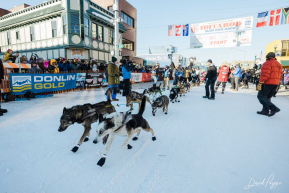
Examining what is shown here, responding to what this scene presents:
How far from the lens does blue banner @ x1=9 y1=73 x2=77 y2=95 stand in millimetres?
6527

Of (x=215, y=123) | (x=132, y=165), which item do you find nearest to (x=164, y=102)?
(x=215, y=123)

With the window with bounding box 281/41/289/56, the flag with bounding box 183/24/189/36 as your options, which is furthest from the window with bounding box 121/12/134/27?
the window with bounding box 281/41/289/56

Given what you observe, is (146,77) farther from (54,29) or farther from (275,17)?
(275,17)

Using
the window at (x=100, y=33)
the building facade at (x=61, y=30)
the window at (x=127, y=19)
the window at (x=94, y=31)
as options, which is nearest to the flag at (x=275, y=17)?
the building facade at (x=61, y=30)

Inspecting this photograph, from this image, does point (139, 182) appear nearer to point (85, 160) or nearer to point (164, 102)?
point (85, 160)

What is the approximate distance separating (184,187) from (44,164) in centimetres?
213

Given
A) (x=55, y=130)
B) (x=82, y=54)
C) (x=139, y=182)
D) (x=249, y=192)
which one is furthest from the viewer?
(x=82, y=54)

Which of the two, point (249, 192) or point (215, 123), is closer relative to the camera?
point (249, 192)

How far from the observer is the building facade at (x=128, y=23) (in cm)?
2311

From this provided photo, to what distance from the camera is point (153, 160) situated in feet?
7.85

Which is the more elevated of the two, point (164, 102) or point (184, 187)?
point (164, 102)

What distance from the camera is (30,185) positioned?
182cm

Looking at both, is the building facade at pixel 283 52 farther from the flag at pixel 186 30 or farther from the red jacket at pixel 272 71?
the red jacket at pixel 272 71

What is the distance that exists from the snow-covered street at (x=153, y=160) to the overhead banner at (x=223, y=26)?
52.0 feet
